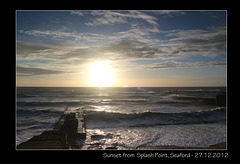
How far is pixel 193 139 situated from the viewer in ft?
33.5
